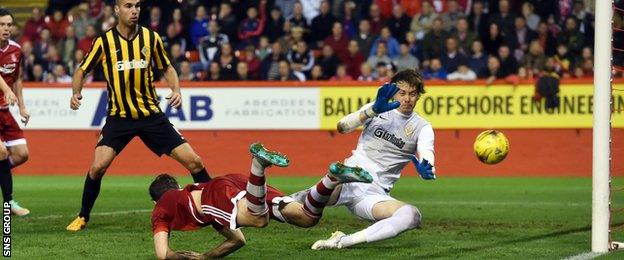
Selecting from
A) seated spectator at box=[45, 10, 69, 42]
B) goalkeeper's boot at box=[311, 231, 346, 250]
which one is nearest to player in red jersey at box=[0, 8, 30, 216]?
goalkeeper's boot at box=[311, 231, 346, 250]

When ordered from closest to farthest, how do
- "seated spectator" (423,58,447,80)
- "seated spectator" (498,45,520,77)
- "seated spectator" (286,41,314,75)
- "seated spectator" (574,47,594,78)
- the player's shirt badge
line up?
the player's shirt badge → "seated spectator" (574,47,594,78) → "seated spectator" (498,45,520,77) → "seated spectator" (423,58,447,80) → "seated spectator" (286,41,314,75)

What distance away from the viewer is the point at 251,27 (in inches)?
882

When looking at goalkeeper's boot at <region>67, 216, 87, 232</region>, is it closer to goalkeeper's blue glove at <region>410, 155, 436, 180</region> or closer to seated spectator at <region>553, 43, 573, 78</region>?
goalkeeper's blue glove at <region>410, 155, 436, 180</region>

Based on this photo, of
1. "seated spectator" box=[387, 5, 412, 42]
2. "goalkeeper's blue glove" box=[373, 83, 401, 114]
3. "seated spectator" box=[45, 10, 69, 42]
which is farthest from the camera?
"seated spectator" box=[45, 10, 69, 42]

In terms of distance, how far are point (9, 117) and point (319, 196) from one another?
5374 millimetres

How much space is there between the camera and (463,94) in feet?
64.5

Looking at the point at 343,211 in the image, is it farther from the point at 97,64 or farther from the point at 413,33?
the point at 413,33

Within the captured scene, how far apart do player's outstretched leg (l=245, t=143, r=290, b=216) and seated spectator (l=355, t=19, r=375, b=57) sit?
1296 centimetres

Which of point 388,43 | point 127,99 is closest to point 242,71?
point 388,43

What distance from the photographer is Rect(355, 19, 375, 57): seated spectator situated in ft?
70.1

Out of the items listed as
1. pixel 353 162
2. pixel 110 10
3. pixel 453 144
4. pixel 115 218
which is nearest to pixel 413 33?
pixel 453 144

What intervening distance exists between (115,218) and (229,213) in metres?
4.04

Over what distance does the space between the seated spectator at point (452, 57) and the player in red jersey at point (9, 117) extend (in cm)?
933

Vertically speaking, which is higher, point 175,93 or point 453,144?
point 175,93
